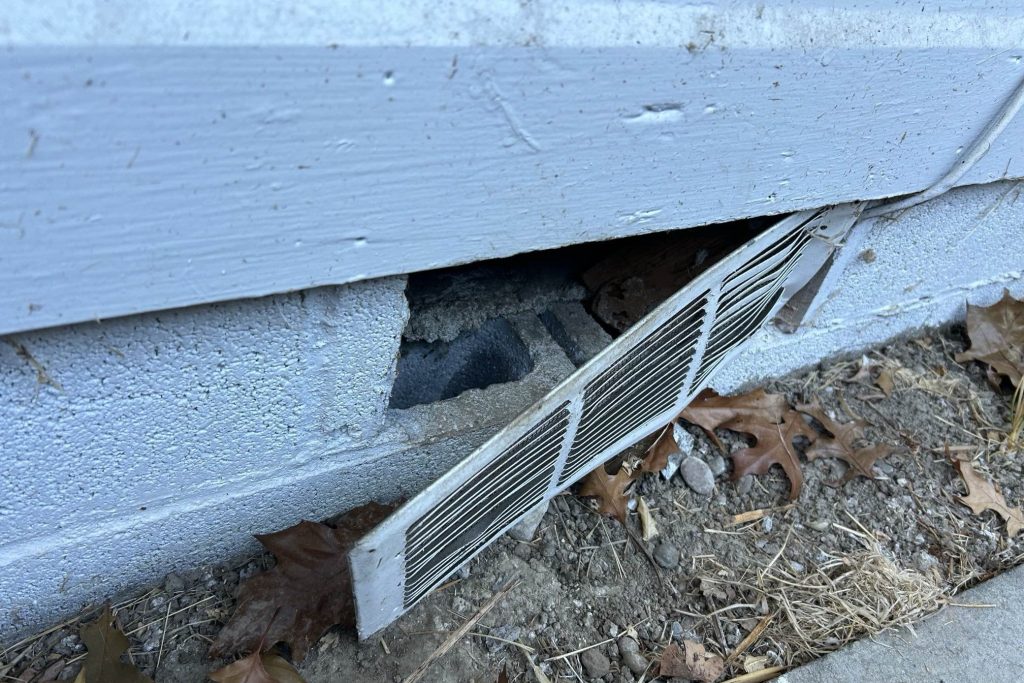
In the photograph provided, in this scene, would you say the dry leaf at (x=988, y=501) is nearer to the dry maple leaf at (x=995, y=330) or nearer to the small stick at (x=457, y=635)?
the dry maple leaf at (x=995, y=330)

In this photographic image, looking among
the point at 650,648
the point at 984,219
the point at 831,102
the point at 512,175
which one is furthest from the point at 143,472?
the point at 984,219

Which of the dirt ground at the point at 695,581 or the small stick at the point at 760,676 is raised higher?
the dirt ground at the point at 695,581

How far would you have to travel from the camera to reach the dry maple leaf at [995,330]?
9.29 feet

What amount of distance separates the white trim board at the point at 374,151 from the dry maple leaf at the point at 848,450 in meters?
1.00

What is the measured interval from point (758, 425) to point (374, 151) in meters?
1.66

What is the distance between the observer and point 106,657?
161 cm

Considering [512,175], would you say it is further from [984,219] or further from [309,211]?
[984,219]

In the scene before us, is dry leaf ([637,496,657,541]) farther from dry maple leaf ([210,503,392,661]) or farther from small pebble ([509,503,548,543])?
dry maple leaf ([210,503,392,661])

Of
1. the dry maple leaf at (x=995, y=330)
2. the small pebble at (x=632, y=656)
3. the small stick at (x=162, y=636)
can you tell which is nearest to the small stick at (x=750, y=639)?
the small pebble at (x=632, y=656)

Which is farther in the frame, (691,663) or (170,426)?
(691,663)

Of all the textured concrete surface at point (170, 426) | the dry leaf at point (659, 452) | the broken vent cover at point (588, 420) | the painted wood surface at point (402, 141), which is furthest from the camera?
the dry leaf at point (659, 452)

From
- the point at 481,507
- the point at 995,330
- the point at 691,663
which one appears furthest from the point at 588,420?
the point at 995,330

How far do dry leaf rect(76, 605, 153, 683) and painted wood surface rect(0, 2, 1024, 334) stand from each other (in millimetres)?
861

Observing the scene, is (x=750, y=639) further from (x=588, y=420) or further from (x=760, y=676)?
(x=588, y=420)
